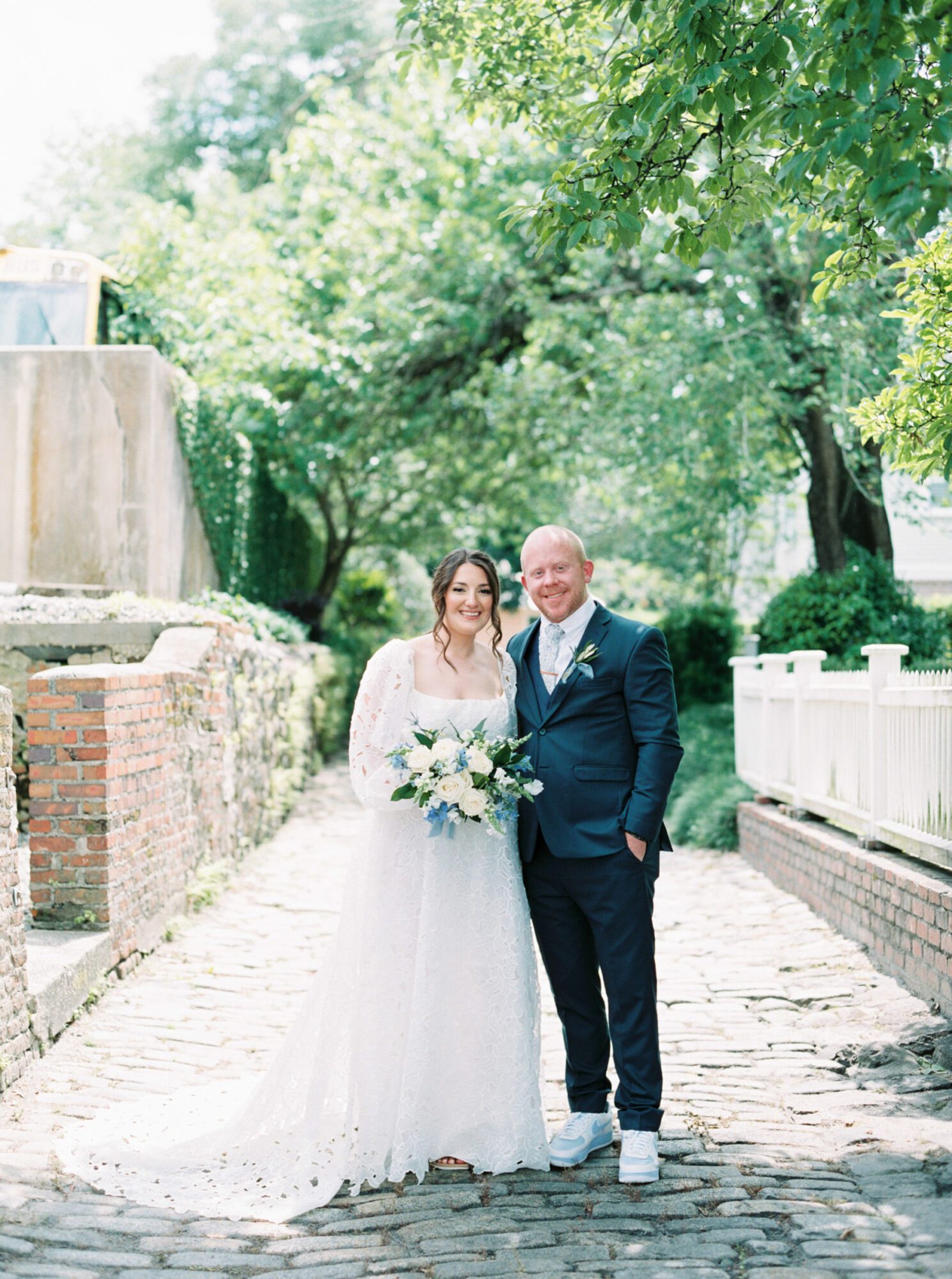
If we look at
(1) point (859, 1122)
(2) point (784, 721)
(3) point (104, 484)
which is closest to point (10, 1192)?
(1) point (859, 1122)

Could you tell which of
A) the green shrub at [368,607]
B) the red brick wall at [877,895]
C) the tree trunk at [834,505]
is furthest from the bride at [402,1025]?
the green shrub at [368,607]

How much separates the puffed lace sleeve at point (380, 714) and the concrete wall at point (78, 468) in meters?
7.91

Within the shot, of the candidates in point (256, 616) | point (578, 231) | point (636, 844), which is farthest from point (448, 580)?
point (256, 616)

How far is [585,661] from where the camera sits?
4531 mm

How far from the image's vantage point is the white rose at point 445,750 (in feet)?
14.5

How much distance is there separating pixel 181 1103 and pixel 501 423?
41.6 feet

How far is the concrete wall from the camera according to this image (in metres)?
12.1

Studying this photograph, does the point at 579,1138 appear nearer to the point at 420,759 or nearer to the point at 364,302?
the point at 420,759

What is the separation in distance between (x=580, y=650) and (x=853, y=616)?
1027cm

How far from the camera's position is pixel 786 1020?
20.8 feet

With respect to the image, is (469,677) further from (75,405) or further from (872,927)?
(75,405)

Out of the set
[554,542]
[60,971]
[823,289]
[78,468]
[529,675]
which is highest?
[78,468]

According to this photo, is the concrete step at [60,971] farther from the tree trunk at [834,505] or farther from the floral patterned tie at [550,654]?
the tree trunk at [834,505]

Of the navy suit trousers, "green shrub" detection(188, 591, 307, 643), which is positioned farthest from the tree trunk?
the navy suit trousers
